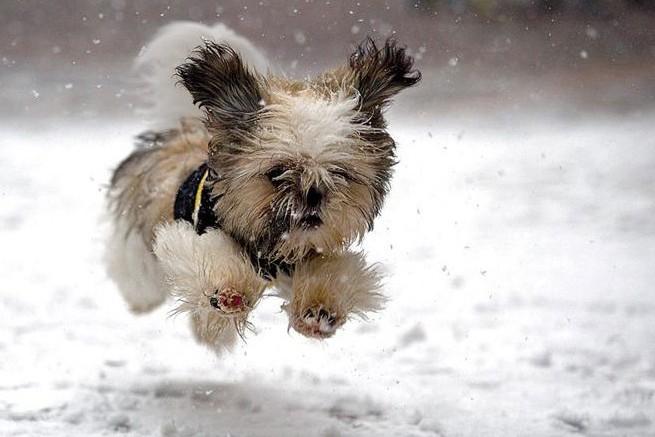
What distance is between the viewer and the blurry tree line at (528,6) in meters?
17.5

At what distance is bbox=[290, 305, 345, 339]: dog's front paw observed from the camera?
13.8ft

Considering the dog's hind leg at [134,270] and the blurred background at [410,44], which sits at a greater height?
the blurred background at [410,44]

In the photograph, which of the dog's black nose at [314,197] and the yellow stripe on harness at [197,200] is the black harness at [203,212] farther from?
the dog's black nose at [314,197]

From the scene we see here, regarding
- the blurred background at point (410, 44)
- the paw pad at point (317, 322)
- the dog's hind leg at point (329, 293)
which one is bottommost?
the paw pad at point (317, 322)

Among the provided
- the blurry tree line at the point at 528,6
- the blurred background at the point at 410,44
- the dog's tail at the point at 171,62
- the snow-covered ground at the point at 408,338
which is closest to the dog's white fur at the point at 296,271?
the snow-covered ground at the point at 408,338

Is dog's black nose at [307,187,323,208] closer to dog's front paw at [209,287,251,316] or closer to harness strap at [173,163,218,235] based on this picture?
dog's front paw at [209,287,251,316]

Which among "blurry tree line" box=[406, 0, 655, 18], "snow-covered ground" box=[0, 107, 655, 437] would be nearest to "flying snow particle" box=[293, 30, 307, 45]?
"blurry tree line" box=[406, 0, 655, 18]

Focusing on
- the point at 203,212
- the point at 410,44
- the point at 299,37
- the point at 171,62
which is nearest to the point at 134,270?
the point at 171,62

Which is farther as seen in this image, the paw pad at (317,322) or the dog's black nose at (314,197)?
the paw pad at (317,322)

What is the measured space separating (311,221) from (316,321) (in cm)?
42

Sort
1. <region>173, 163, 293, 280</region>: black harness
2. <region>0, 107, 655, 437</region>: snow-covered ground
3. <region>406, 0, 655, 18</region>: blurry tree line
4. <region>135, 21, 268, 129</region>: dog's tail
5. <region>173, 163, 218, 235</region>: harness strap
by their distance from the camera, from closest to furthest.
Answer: <region>173, 163, 293, 280</region>: black harness < <region>173, 163, 218, 235</region>: harness strap < <region>0, 107, 655, 437</region>: snow-covered ground < <region>135, 21, 268, 129</region>: dog's tail < <region>406, 0, 655, 18</region>: blurry tree line

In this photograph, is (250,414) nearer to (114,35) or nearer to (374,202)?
(374,202)

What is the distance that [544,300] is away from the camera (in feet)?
Result: 23.0

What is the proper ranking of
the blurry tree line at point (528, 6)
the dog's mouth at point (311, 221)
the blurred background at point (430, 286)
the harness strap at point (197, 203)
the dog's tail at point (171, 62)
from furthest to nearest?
the blurry tree line at point (528, 6) → the dog's tail at point (171, 62) → the blurred background at point (430, 286) → the harness strap at point (197, 203) → the dog's mouth at point (311, 221)
